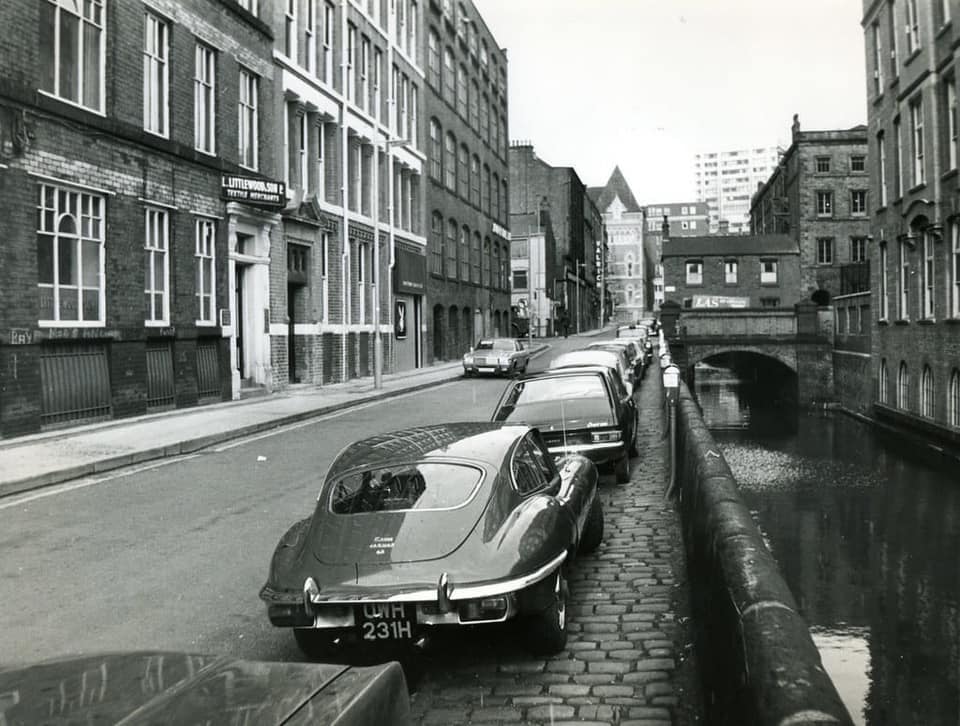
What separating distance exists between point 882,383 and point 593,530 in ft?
82.6

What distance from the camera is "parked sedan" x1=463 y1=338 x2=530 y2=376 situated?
1171 inches

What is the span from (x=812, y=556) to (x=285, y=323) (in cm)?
1463

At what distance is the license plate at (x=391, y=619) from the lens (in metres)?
4.47

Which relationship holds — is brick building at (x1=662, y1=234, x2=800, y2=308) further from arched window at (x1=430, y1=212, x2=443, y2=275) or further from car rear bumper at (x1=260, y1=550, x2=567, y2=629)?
car rear bumper at (x1=260, y1=550, x2=567, y2=629)

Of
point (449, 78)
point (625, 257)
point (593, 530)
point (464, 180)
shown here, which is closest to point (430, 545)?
point (593, 530)

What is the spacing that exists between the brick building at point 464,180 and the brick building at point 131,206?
1735 centimetres

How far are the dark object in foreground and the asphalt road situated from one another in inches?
39.2

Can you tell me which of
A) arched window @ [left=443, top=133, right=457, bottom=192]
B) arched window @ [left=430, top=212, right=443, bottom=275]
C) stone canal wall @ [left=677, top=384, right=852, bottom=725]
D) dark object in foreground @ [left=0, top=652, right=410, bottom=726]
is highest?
arched window @ [left=443, top=133, right=457, bottom=192]

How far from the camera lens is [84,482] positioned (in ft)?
35.3

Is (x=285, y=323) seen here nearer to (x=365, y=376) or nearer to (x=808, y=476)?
(x=365, y=376)

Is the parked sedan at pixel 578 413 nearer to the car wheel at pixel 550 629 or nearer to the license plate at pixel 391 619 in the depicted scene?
the car wheel at pixel 550 629

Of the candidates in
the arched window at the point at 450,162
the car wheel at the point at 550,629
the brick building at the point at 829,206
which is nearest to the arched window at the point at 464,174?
the arched window at the point at 450,162

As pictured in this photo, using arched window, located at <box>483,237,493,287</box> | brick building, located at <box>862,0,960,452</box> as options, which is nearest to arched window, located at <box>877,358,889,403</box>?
brick building, located at <box>862,0,960,452</box>

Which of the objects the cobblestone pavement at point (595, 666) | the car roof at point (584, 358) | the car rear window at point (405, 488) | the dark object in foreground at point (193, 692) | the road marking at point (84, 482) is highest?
the car roof at point (584, 358)
